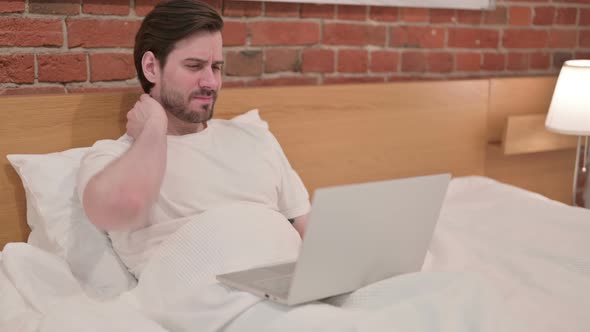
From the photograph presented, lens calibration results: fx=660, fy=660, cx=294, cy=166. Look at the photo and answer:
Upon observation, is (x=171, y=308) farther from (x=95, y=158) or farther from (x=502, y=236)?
(x=502, y=236)

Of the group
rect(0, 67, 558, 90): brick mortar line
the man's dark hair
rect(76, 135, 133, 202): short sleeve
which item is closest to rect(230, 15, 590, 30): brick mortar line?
rect(0, 67, 558, 90): brick mortar line

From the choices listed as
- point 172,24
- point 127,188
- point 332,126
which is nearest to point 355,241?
point 127,188

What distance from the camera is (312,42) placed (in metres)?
2.22

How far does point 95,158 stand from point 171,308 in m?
0.42

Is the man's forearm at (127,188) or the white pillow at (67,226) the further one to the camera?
the white pillow at (67,226)

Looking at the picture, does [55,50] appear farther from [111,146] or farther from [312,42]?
[312,42]

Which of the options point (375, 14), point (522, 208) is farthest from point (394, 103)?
point (522, 208)

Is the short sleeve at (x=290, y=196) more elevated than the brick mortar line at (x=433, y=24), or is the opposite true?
the brick mortar line at (x=433, y=24)

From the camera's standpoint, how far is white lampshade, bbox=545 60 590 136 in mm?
2230

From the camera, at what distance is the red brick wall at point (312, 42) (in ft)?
5.79

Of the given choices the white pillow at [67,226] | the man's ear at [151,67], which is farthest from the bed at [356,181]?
the man's ear at [151,67]

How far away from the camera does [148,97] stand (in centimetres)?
158

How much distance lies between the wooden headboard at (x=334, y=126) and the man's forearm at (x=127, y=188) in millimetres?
380

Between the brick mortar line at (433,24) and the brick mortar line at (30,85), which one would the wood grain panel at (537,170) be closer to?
the brick mortar line at (433,24)
